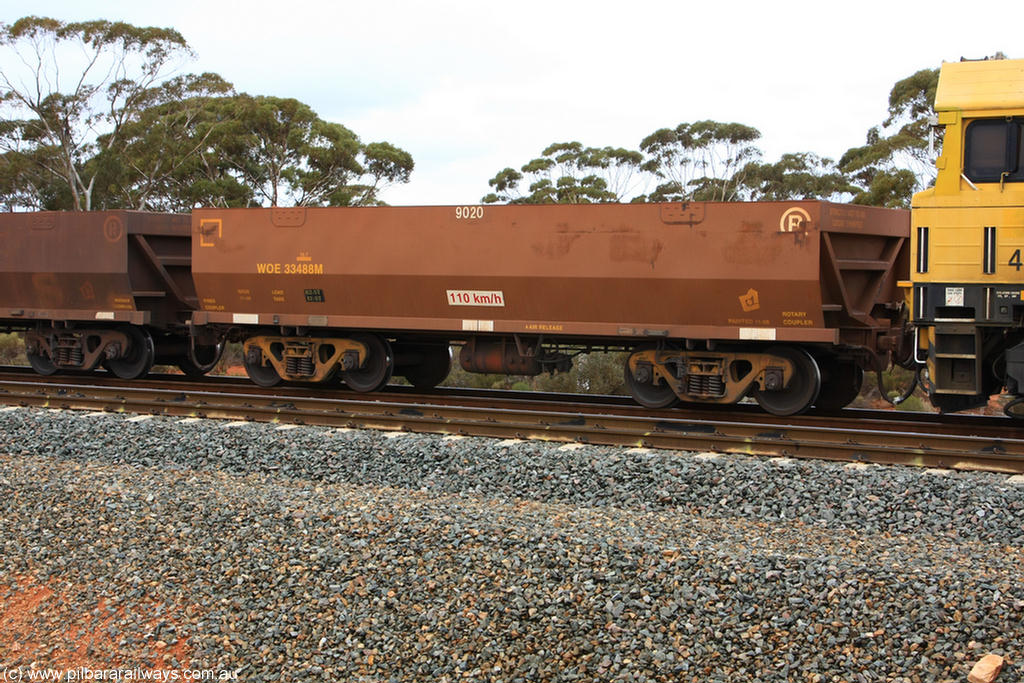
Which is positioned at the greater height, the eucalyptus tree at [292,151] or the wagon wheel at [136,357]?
the eucalyptus tree at [292,151]

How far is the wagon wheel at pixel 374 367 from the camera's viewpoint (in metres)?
13.2

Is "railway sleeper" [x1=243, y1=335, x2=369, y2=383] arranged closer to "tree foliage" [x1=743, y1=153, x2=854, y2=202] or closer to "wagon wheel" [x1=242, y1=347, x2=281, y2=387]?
"wagon wheel" [x1=242, y1=347, x2=281, y2=387]

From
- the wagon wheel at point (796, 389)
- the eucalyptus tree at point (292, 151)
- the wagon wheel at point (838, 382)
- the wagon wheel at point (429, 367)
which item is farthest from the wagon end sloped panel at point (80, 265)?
the eucalyptus tree at point (292, 151)

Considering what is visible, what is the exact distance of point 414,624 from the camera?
6.01 metres

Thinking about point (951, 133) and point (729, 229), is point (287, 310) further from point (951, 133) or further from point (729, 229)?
point (951, 133)

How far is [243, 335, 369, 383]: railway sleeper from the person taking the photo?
43.2 feet

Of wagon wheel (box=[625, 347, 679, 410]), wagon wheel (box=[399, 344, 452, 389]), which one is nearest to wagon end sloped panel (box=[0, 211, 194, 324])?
wagon wheel (box=[399, 344, 452, 389])

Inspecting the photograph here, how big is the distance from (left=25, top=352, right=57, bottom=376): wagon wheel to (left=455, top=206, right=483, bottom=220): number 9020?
820 centimetres

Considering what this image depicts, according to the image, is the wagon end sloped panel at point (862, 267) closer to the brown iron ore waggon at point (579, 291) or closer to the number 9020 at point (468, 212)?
the brown iron ore waggon at point (579, 291)

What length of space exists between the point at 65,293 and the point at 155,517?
912 centimetres

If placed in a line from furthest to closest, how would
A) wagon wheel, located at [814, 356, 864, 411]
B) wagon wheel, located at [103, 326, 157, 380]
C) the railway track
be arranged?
wagon wheel, located at [103, 326, 157, 380], wagon wheel, located at [814, 356, 864, 411], the railway track

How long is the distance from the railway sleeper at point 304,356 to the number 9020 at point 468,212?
244 cm

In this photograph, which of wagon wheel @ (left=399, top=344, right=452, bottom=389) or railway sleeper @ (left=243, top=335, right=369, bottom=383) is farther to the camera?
wagon wheel @ (left=399, top=344, right=452, bottom=389)

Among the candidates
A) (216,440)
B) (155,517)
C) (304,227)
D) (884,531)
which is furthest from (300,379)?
(884,531)
